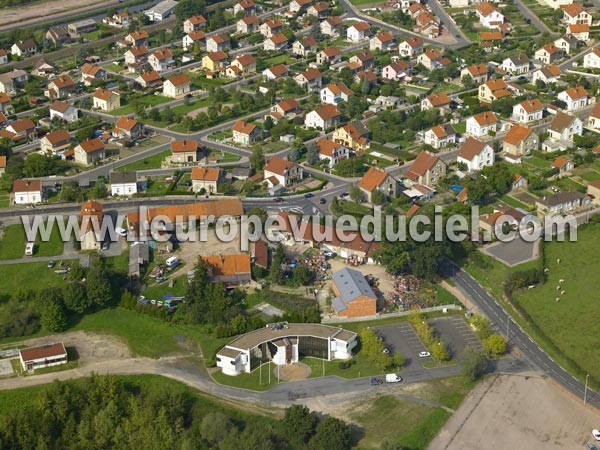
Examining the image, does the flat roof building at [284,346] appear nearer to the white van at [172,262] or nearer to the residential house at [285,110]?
the white van at [172,262]

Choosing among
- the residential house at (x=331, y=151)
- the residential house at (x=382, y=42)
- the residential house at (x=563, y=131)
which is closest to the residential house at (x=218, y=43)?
the residential house at (x=382, y=42)

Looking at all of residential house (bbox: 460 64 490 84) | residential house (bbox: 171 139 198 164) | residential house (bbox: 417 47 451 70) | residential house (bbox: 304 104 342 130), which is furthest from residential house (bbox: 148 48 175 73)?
residential house (bbox: 460 64 490 84)

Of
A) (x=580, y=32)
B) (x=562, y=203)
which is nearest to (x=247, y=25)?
(x=580, y=32)

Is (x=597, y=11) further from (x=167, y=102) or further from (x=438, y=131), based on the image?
(x=167, y=102)

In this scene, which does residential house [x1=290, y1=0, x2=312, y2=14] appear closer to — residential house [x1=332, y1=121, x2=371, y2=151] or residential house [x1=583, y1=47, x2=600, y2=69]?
residential house [x1=583, y1=47, x2=600, y2=69]

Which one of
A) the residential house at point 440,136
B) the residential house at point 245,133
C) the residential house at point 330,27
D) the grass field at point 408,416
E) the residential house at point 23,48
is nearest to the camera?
the grass field at point 408,416

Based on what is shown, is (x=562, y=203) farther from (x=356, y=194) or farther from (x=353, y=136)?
(x=353, y=136)
